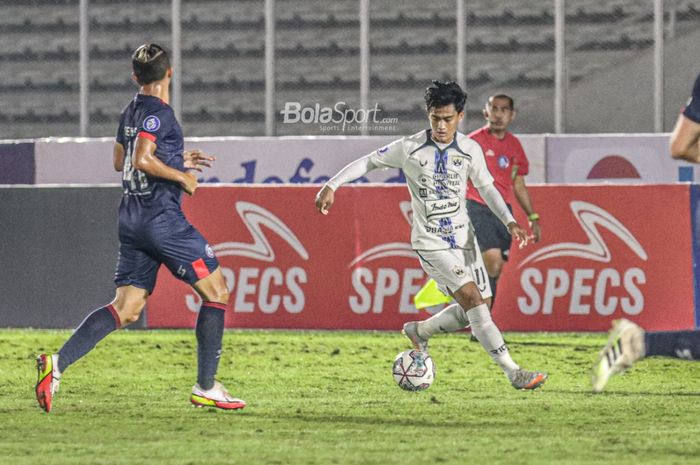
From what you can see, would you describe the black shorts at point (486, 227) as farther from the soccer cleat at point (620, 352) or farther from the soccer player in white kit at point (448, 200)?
the soccer cleat at point (620, 352)

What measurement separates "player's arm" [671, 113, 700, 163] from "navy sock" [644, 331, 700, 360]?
0.80m

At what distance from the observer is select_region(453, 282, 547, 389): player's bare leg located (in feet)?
27.9

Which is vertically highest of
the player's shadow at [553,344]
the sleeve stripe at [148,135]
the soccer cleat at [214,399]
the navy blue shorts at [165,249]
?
the sleeve stripe at [148,135]

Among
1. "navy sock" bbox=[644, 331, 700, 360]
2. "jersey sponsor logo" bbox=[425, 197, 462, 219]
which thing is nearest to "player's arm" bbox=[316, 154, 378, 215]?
"jersey sponsor logo" bbox=[425, 197, 462, 219]

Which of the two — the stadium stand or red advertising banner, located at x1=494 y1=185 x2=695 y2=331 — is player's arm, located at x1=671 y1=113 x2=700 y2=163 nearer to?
red advertising banner, located at x1=494 y1=185 x2=695 y2=331

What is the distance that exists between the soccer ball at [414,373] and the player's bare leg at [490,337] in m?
0.36

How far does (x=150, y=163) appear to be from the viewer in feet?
24.4

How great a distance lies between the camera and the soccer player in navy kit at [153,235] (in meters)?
7.50

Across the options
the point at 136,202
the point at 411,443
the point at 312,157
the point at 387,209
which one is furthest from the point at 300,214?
the point at 411,443

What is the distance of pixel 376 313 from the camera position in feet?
43.6

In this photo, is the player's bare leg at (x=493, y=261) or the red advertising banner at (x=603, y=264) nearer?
the player's bare leg at (x=493, y=261)

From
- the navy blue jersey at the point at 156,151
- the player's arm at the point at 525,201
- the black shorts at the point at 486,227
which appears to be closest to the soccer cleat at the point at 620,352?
the navy blue jersey at the point at 156,151

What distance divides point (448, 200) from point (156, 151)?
189 centimetres

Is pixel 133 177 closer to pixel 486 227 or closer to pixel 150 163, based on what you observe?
pixel 150 163
